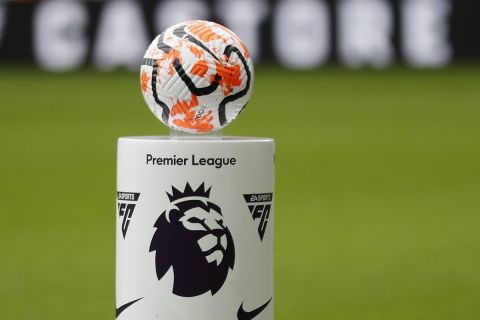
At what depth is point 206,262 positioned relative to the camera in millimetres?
5848

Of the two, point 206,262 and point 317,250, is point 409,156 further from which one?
point 206,262

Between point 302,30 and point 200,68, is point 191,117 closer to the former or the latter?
point 200,68

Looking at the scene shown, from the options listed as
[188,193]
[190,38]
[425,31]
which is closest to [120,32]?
[425,31]

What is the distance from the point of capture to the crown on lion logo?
19.1ft

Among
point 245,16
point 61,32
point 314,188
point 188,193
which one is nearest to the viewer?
point 188,193

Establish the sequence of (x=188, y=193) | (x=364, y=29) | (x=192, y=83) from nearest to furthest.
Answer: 1. (x=188, y=193)
2. (x=192, y=83)
3. (x=364, y=29)

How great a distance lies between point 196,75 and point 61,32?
50.9 ft

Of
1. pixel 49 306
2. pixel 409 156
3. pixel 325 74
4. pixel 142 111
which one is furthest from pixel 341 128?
pixel 49 306

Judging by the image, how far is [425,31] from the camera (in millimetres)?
22016

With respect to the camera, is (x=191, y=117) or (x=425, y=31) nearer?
(x=191, y=117)

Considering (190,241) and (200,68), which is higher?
(200,68)

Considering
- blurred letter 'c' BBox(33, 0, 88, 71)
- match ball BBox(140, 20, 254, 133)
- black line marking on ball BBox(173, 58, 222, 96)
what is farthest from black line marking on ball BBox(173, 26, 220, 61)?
blurred letter 'c' BBox(33, 0, 88, 71)

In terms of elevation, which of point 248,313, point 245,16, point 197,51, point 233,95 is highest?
point 245,16

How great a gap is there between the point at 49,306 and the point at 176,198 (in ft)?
9.47
